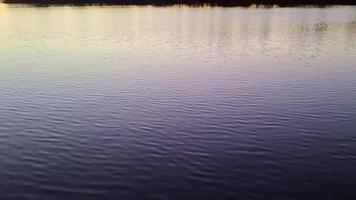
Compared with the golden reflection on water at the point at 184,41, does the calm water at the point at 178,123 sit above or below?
below

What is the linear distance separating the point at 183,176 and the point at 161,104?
11494mm

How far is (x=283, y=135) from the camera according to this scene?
2256cm

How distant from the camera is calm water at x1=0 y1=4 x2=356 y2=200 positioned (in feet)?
56.1

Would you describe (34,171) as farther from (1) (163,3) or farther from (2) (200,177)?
(1) (163,3)

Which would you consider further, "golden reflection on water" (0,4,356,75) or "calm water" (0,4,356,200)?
"golden reflection on water" (0,4,356,75)

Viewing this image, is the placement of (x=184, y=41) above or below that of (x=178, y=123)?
above

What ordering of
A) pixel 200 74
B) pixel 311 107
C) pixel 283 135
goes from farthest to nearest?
pixel 200 74 → pixel 311 107 → pixel 283 135

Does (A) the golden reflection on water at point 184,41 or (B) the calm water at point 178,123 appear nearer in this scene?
(B) the calm water at point 178,123

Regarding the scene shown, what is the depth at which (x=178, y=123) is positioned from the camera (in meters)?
24.6

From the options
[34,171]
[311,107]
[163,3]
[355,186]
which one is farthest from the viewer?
[163,3]

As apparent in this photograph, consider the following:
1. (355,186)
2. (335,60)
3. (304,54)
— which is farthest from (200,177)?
(304,54)

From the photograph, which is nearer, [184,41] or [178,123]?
[178,123]

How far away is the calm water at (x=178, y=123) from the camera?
56.1 feet

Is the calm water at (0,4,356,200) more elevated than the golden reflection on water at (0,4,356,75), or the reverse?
the golden reflection on water at (0,4,356,75)
